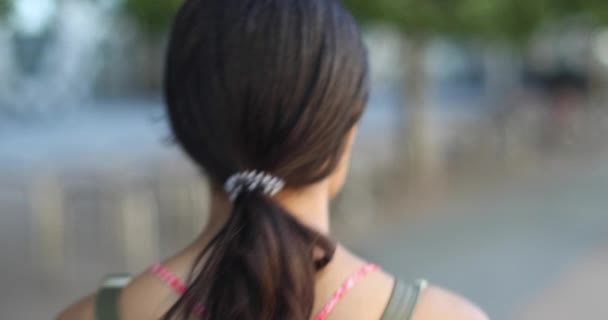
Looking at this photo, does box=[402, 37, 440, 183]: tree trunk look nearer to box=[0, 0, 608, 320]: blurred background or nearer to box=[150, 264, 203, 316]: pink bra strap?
box=[0, 0, 608, 320]: blurred background

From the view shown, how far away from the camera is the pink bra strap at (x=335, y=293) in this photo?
1185 millimetres

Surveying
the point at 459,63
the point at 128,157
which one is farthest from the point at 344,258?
the point at 459,63

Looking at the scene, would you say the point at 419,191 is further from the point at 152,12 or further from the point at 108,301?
the point at 108,301

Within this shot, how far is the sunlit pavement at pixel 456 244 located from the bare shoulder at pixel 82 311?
3.47 meters

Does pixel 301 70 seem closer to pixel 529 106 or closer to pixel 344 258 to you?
pixel 344 258

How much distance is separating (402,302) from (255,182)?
29 centimetres

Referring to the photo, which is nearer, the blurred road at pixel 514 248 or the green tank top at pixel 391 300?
the green tank top at pixel 391 300

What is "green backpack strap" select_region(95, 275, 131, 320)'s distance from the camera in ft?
4.04

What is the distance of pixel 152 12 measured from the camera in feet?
22.1

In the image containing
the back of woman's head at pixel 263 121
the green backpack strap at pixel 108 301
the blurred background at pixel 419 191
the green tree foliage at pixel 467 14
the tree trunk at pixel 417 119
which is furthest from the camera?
the tree trunk at pixel 417 119

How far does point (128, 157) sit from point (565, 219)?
7232mm

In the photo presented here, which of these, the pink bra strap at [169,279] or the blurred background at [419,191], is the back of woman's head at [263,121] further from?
the blurred background at [419,191]

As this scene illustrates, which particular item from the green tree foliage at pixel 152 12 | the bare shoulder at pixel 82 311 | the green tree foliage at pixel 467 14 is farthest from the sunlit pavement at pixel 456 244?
the bare shoulder at pixel 82 311

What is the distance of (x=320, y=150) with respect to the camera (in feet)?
3.76
